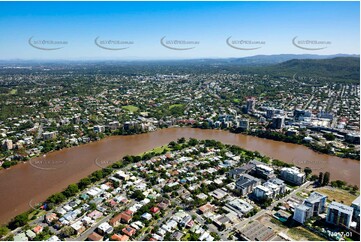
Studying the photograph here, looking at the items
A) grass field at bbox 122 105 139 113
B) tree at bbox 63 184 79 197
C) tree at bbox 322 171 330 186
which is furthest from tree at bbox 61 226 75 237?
grass field at bbox 122 105 139 113

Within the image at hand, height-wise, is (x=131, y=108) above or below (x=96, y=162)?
above

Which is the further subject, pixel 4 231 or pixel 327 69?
pixel 327 69

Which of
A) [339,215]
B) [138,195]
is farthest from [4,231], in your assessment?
[339,215]

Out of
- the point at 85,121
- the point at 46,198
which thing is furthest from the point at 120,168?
the point at 85,121

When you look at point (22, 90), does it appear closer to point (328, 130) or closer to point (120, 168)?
point (120, 168)

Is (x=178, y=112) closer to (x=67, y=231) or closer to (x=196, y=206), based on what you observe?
(x=196, y=206)

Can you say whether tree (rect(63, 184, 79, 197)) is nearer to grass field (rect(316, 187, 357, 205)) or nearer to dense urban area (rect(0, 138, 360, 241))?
dense urban area (rect(0, 138, 360, 241))

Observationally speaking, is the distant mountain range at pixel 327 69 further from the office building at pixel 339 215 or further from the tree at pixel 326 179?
the office building at pixel 339 215

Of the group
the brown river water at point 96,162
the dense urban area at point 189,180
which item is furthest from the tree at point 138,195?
the brown river water at point 96,162
